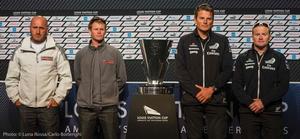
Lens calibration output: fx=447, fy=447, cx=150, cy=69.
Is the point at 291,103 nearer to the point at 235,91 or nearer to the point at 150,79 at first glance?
the point at 235,91

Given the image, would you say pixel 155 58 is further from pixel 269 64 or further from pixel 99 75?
pixel 269 64

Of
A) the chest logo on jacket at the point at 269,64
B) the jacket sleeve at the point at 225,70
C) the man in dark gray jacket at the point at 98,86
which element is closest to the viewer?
the jacket sleeve at the point at 225,70

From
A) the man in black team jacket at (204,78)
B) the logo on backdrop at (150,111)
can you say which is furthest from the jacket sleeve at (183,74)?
the logo on backdrop at (150,111)

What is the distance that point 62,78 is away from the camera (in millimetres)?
4281

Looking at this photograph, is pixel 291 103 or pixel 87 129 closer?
pixel 87 129

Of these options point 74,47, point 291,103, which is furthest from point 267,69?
point 74,47

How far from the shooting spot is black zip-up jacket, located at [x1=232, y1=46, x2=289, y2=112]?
394 cm

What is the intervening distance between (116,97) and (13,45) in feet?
4.65

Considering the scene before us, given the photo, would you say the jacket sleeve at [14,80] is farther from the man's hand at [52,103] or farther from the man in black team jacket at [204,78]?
the man in black team jacket at [204,78]

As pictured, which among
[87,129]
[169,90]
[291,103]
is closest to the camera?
[169,90]

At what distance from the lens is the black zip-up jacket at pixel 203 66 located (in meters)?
3.90

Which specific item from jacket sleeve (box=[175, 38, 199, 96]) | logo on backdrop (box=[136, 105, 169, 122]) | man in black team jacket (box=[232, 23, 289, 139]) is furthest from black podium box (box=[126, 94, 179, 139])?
man in black team jacket (box=[232, 23, 289, 139])

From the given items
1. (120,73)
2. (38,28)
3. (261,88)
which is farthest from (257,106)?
(38,28)

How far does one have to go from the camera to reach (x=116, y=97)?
4.23 m
